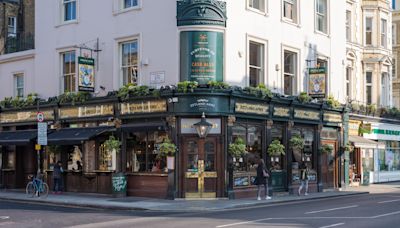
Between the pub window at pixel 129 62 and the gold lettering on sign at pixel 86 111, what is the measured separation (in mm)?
1486

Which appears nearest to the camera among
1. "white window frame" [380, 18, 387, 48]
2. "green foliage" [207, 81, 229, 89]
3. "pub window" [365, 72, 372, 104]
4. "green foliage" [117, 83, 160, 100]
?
"green foliage" [207, 81, 229, 89]

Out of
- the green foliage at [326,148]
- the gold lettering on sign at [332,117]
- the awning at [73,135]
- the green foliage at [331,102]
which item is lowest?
the green foliage at [326,148]

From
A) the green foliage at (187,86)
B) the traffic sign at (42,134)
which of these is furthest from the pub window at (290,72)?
the traffic sign at (42,134)

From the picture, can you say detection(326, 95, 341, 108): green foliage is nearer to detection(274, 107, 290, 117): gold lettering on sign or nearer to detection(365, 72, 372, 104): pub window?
detection(274, 107, 290, 117): gold lettering on sign

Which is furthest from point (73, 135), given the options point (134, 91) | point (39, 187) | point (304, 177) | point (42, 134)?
point (304, 177)

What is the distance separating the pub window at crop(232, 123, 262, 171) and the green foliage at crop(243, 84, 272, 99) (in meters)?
1.44

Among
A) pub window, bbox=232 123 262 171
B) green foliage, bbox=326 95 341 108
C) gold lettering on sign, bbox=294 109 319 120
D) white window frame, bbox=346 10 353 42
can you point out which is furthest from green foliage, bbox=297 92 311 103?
white window frame, bbox=346 10 353 42

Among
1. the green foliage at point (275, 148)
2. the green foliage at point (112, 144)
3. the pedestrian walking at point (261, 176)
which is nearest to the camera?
the pedestrian walking at point (261, 176)

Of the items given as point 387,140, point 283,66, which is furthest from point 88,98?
point 387,140

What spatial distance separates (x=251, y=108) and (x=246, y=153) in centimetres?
202

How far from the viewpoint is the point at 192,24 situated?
81.5 feet

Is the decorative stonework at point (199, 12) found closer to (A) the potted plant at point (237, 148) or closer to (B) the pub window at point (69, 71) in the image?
(A) the potted plant at point (237, 148)

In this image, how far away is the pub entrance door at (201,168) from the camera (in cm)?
2455

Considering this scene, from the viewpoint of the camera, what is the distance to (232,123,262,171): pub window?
2584 centimetres
